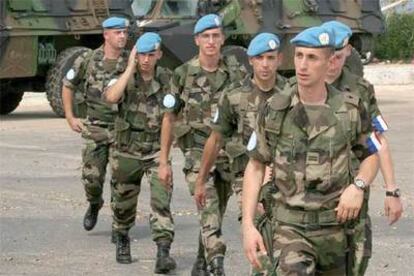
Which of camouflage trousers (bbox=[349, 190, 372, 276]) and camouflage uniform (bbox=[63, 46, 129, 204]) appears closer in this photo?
camouflage trousers (bbox=[349, 190, 372, 276])

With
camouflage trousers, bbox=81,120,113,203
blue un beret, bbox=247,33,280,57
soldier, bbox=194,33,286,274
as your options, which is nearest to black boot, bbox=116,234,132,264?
camouflage trousers, bbox=81,120,113,203

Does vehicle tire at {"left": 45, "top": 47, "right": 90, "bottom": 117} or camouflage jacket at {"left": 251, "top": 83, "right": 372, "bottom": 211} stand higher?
camouflage jacket at {"left": 251, "top": 83, "right": 372, "bottom": 211}

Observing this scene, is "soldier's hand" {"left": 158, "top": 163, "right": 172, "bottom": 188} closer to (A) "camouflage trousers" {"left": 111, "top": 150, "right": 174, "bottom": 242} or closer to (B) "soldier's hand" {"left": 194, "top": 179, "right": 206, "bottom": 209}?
(A) "camouflage trousers" {"left": 111, "top": 150, "right": 174, "bottom": 242}

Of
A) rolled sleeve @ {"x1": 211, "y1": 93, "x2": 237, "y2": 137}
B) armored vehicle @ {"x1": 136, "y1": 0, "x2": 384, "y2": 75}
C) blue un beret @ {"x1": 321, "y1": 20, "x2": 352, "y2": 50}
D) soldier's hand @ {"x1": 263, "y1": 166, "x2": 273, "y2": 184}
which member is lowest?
armored vehicle @ {"x1": 136, "y1": 0, "x2": 384, "y2": 75}

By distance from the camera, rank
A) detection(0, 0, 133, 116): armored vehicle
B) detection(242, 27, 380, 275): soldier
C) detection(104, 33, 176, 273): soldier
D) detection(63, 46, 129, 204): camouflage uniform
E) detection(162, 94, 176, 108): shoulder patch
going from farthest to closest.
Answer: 1. detection(0, 0, 133, 116): armored vehicle
2. detection(63, 46, 129, 204): camouflage uniform
3. detection(104, 33, 176, 273): soldier
4. detection(162, 94, 176, 108): shoulder patch
5. detection(242, 27, 380, 275): soldier

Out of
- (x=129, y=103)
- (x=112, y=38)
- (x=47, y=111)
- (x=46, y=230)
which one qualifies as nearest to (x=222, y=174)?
(x=129, y=103)

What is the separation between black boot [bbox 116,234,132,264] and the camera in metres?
8.77

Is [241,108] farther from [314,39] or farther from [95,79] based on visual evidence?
[95,79]

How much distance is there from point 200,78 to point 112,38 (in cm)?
158

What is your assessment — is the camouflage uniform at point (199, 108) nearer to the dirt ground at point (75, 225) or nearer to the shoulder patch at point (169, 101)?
the shoulder patch at point (169, 101)

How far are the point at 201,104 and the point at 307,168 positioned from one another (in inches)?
101

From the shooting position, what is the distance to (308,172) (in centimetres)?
554

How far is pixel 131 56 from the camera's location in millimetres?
8672

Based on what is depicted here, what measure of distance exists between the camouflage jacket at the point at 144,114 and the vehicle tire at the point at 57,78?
447 inches
